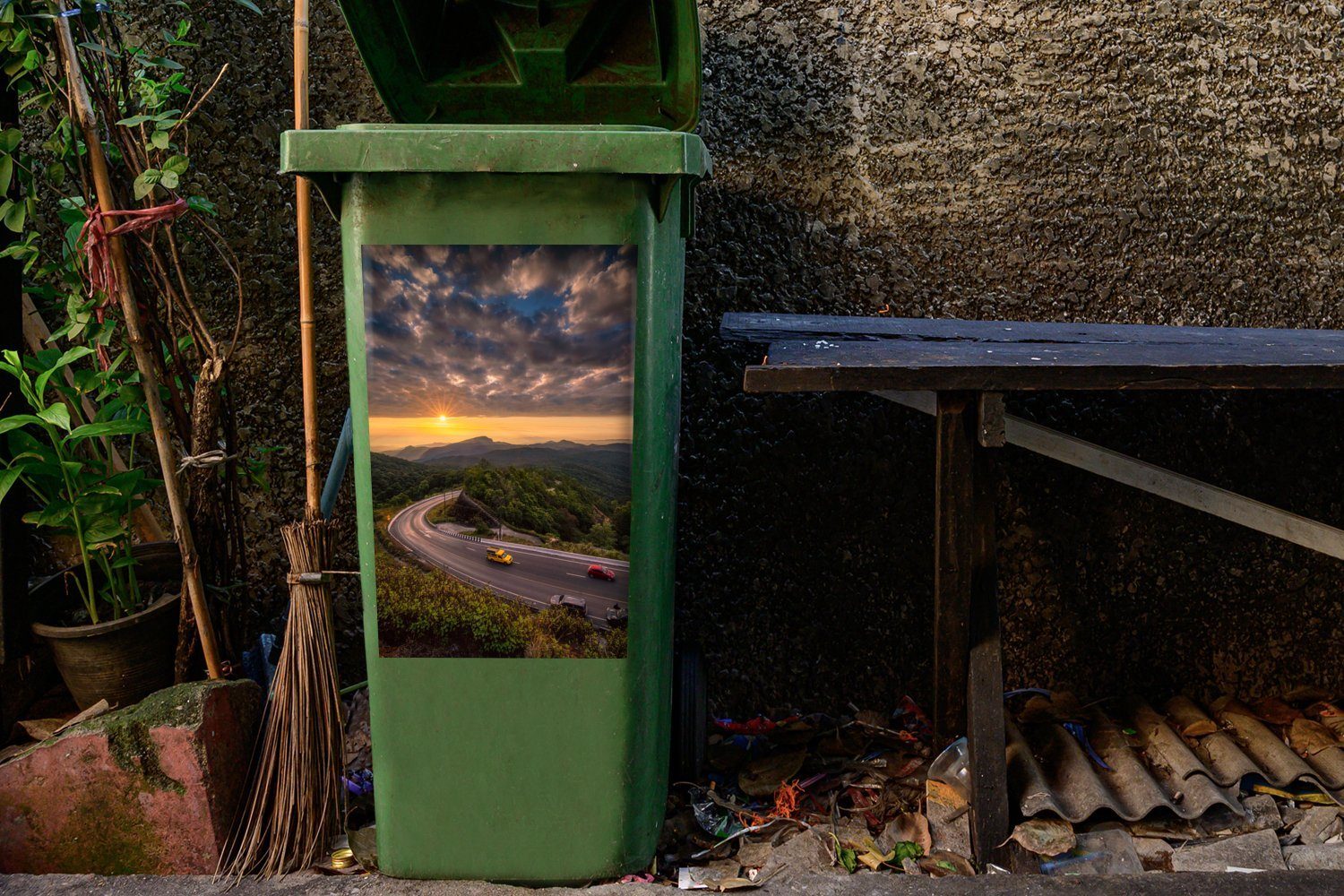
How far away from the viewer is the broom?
6.18ft

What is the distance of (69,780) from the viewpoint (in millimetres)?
1846

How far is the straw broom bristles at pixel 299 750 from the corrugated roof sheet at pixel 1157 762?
1.47 m

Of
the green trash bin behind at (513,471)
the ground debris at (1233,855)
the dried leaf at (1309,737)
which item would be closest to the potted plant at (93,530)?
the green trash bin behind at (513,471)

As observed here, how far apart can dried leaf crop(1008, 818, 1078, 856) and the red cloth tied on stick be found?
2192 millimetres

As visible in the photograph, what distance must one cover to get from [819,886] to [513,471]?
39.7 inches

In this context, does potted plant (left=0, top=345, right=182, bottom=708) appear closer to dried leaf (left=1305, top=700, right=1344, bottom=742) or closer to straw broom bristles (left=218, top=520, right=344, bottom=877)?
straw broom bristles (left=218, top=520, right=344, bottom=877)

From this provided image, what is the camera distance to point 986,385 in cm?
164

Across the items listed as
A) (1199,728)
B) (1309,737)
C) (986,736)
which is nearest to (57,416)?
(986,736)

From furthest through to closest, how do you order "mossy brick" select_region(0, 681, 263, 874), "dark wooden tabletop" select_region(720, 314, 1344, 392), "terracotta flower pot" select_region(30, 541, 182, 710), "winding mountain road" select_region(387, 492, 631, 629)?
"terracotta flower pot" select_region(30, 541, 182, 710)
"mossy brick" select_region(0, 681, 263, 874)
"winding mountain road" select_region(387, 492, 631, 629)
"dark wooden tabletop" select_region(720, 314, 1344, 392)

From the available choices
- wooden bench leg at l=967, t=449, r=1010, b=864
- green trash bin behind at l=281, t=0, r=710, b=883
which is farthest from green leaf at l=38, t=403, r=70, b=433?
wooden bench leg at l=967, t=449, r=1010, b=864

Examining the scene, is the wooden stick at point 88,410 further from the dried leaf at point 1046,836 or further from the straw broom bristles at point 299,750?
the dried leaf at point 1046,836

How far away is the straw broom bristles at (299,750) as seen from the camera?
1.88 m

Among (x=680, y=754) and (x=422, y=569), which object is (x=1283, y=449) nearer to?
(x=680, y=754)

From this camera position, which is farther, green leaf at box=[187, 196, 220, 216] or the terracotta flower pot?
green leaf at box=[187, 196, 220, 216]
